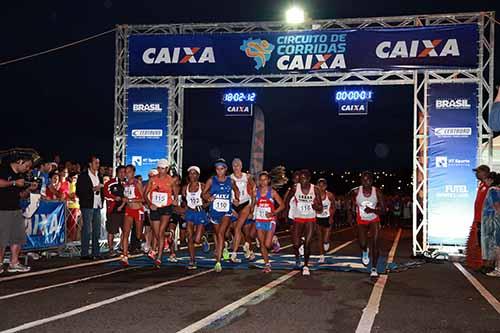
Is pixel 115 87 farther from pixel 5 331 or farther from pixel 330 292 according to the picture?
pixel 5 331

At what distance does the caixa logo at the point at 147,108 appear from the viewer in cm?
1836

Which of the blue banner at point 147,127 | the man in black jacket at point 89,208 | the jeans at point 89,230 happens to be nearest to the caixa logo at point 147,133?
the blue banner at point 147,127

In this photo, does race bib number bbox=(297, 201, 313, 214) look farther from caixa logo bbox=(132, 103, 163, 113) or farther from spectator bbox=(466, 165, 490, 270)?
caixa logo bbox=(132, 103, 163, 113)

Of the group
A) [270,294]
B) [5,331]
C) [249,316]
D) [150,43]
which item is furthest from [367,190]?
[150,43]

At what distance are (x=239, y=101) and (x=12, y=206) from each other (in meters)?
8.50

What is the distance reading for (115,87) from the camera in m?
18.4

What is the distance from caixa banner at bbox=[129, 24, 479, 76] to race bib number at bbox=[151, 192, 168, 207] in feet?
20.5

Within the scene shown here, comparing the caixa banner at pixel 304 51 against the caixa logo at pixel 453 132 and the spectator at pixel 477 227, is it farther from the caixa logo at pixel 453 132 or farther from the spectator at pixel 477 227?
the spectator at pixel 477 227

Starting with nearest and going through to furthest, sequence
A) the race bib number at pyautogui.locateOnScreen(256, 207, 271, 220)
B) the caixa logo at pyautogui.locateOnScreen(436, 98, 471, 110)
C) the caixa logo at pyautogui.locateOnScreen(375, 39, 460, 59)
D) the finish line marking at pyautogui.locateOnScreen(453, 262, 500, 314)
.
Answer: the finish line marking at pyautogui.locateOnScreen(453, 262, 500, 314), the race bib number at pyautogui.locateOnScreen(256, 207, 271, 220), the caixa logo at pyautogui.locateOnScreen(436, 98, 471, 110), the caixa logo at pyautogui.locateOnScreen(375, 39, 460, 59)

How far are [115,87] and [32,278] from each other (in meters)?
8.86

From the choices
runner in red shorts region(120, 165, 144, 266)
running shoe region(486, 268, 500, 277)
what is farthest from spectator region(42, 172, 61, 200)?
running shoe region(486, 268, 500, 277)

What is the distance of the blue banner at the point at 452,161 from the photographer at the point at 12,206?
9912 millimetres

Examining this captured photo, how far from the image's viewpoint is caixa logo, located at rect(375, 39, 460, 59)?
632 inches

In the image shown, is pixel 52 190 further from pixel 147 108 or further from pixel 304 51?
pixel 304 51
